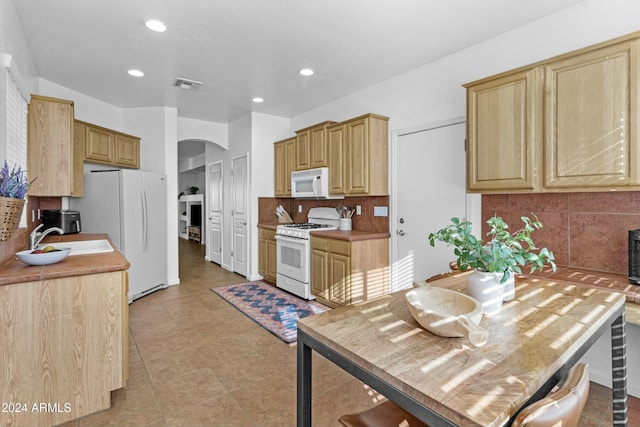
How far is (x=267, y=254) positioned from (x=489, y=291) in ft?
13.3

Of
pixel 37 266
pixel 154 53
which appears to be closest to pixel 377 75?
pixel 154 53

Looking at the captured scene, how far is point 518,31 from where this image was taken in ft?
8.95

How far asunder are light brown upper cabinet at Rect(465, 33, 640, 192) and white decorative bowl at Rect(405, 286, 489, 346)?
149 cm

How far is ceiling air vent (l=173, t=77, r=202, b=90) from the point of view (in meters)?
3.83

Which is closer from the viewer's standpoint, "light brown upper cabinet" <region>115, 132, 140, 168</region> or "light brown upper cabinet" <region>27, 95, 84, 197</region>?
"light brown upper cabinet" <region>27, 95, 84, 197</region>

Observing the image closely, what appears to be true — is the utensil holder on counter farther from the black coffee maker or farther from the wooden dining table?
the black coffee maker

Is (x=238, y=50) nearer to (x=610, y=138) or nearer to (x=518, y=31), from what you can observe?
(x=518, y=31)

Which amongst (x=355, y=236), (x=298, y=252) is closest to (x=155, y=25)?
(x=355, y=236)

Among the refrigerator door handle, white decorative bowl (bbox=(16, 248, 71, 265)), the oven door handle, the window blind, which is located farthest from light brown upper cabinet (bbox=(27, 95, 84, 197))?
the oven door handle

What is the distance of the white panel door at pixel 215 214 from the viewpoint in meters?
6.37

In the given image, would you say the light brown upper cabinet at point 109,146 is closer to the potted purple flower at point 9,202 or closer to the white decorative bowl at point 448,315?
the potted purple flower at point 9,202

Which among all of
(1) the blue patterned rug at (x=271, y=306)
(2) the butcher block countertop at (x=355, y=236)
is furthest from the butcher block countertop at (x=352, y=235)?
(1) the blue patterned rug at (x=271, y=306)

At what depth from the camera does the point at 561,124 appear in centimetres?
216

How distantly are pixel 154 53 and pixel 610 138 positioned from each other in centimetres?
374
